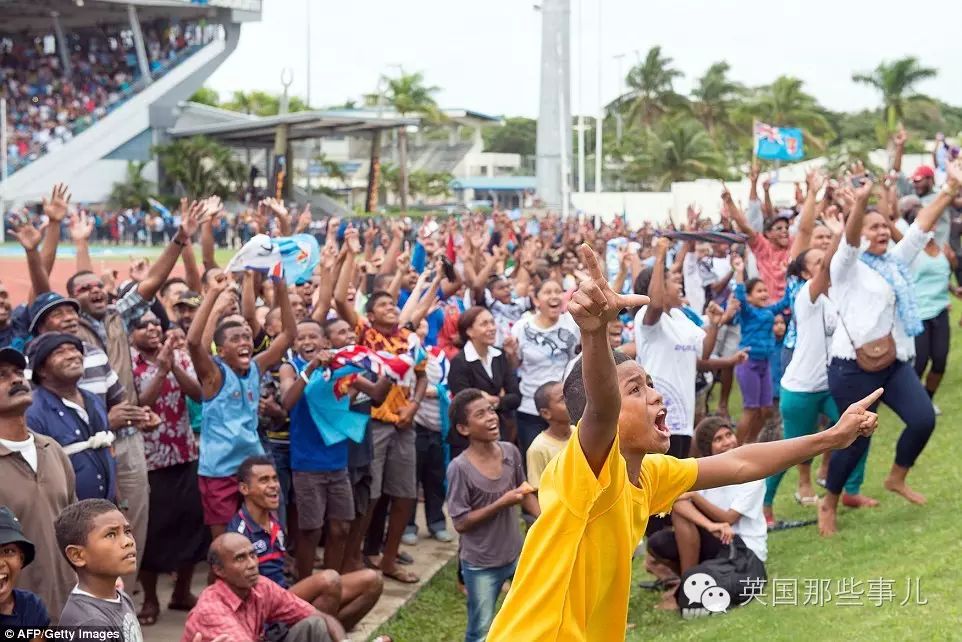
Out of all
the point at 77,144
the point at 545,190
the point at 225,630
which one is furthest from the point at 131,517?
the point at 77,144

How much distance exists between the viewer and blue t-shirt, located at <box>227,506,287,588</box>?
20.4 feet

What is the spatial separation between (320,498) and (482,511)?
67.1 inches

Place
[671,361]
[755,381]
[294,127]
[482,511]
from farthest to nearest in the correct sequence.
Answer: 1. [294,127]
2. [755,381]
3. [671,361]
4. [482,511]

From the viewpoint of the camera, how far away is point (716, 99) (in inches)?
2603

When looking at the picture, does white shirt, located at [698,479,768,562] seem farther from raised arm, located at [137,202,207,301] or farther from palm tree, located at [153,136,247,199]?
palm tree, located at [153,136,247,199]

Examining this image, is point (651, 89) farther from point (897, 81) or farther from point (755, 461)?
point (755, 461)

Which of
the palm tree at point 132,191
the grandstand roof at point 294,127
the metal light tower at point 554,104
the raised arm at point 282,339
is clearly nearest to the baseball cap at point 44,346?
the raised arm at point 282,339

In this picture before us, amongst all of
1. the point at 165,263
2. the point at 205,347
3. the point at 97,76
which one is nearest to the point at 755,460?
the point at 205,347

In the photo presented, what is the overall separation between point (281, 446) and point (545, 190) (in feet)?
120

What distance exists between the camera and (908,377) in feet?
23.4

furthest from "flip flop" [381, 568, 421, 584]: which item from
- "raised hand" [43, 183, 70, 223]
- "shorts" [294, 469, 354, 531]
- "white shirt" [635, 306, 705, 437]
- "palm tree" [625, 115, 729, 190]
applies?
"palm tree" [625, 115, 729, 190]

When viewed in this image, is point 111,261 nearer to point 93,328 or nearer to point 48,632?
Result: point 93,328

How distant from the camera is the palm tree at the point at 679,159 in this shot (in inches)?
2190

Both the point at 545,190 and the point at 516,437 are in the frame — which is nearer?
the point at 516,437
